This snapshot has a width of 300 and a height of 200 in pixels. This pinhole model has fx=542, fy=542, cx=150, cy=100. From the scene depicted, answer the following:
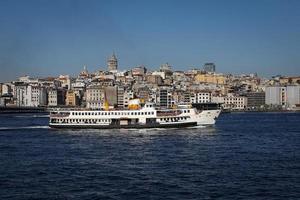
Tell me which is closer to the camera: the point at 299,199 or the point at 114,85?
the point at 299,199

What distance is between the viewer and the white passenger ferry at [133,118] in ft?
139

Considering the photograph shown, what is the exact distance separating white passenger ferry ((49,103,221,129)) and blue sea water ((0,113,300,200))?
417 inches

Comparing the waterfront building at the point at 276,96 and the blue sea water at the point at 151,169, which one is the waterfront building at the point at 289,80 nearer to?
the waterfront building at the point at 276,96

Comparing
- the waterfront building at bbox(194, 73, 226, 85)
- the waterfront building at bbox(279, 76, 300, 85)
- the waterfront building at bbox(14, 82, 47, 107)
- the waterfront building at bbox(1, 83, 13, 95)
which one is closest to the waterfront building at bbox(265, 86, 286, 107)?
the waterfront building at bbox(279, 76, 300, 85)

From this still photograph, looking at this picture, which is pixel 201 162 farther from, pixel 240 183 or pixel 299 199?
pixel 299 199

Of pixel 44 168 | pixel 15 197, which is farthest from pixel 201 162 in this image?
pixel 15 197

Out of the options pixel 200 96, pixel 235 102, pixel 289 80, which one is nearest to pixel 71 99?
pixel 200 96

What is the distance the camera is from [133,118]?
42312 mm

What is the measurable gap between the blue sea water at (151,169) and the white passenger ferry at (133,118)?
10.6m

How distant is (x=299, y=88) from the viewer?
13450 centimetres

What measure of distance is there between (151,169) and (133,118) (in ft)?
73.5

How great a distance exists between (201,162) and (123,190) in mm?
6228

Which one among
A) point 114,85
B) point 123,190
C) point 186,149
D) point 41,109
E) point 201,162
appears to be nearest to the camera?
point 123,190

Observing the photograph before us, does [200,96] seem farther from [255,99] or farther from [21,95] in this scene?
[21,95]
